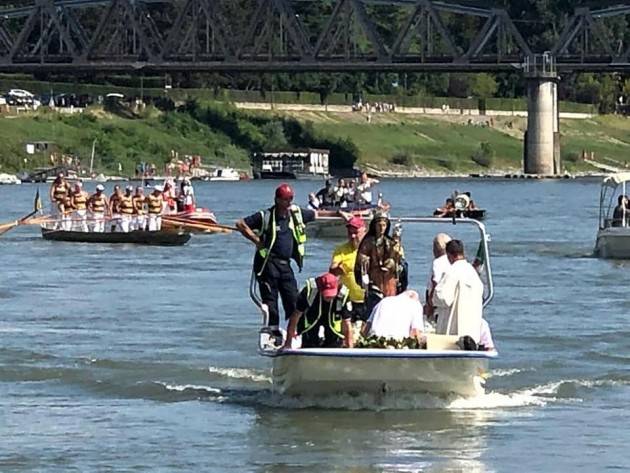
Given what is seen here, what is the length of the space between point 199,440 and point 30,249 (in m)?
33.9

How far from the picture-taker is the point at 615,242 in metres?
47.6

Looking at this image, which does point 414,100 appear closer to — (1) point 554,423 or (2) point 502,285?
(2) point 502,285

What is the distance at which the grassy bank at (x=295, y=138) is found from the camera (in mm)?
141250

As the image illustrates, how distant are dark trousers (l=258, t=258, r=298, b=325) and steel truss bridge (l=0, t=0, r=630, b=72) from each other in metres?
119

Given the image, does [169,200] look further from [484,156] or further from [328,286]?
[484,156]

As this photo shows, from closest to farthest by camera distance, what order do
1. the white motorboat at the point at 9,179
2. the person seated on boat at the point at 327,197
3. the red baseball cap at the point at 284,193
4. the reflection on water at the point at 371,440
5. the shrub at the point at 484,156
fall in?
the reflection on water at the point at 371,440, the red baseball cap at the point at 284,193, the person seated on boat at the point at 327,197, the white motorboat at the point at 9,179, the shrub at the point at 484,156

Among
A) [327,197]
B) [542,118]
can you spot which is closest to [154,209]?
[327,197]

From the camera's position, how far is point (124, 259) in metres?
49.2

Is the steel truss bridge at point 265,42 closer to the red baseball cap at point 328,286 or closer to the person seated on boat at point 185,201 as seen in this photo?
the person seated on boat at point 185,201

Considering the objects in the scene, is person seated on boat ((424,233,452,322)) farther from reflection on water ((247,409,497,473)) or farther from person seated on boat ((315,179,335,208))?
person seated on boat ((315,179,335,208))

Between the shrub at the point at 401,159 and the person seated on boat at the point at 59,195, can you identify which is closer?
the person seated on boat at the point at 59,195

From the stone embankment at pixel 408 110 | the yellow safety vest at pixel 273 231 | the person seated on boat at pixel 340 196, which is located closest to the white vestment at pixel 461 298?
the yellow safety vest at pixel 273 231

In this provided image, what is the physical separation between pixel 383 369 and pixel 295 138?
140689mm

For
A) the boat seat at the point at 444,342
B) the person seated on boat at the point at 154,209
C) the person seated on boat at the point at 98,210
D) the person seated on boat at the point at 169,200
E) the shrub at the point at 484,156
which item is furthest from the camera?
the shrub at the point at 484,156
